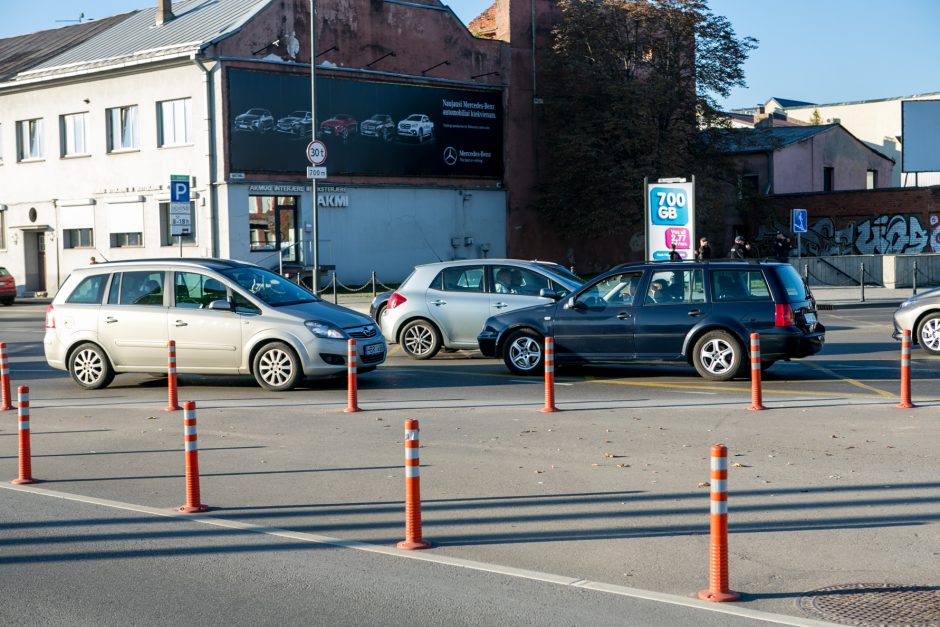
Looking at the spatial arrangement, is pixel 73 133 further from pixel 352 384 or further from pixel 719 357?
pixel 719 357

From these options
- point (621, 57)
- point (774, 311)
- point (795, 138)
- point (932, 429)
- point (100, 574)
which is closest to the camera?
point (100, 574)

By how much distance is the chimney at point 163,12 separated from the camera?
45825 millimetres

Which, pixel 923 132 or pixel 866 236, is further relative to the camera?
pixel 923 132

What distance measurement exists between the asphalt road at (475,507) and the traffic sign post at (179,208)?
11553 mm

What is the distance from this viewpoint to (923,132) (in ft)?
173

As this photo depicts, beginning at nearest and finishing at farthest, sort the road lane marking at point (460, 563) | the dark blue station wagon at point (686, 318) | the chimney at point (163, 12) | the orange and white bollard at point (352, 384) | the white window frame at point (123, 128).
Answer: the road lane marking at point (460, 563)
the orange and white bollard at point (352, 384)
the dark blue station wagon at point (686, 318)
the white window frame at point (123, 128)
the chimney at point (163, 12)

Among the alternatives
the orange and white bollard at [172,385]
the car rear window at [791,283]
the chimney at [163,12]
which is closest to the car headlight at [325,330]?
the orange and white bollard at [172,385]

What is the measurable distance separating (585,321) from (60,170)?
34.4 meters

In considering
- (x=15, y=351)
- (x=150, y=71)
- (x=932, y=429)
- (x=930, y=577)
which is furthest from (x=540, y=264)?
(x=150, y=71)

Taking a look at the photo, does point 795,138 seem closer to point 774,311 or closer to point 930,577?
point 774,311

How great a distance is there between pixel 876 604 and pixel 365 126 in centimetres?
3938

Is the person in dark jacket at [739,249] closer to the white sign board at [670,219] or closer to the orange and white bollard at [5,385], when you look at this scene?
the white sign board at [670,219]

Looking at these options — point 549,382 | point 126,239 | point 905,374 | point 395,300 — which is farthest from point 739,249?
point 126,239

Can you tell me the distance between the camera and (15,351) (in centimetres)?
2238
